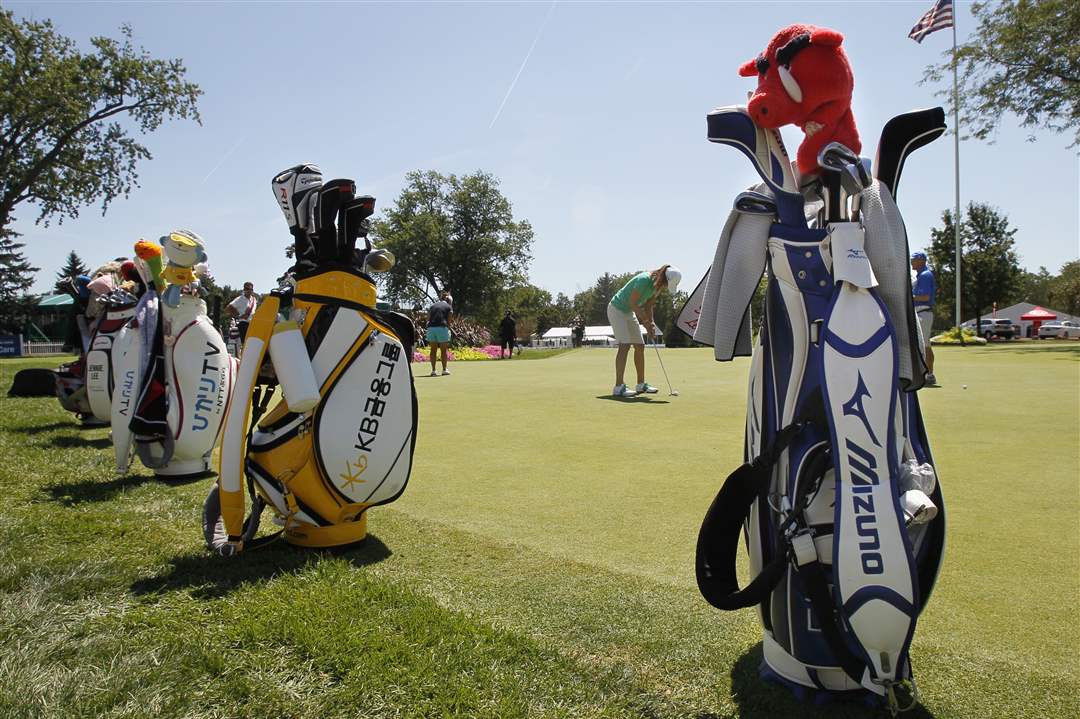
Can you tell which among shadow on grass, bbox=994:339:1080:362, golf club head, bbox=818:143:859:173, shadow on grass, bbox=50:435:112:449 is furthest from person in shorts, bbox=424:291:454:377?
shadow on grass, bbox=994:339:1080:362

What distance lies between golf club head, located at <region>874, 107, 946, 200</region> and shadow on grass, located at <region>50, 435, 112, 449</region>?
7.34m

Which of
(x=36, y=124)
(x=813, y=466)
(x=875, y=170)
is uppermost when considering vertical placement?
(x=36, y=124)

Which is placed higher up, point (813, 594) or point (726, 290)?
point (726, 290)

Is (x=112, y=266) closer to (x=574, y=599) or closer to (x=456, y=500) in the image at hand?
(x=456, y=500)

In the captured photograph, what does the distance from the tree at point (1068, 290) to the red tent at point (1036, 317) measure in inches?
364

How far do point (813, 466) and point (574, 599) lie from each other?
1263 mm

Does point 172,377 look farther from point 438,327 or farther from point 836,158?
point 438,327

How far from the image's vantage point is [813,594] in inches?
81.5

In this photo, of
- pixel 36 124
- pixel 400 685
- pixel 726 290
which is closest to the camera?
pixel 400 685

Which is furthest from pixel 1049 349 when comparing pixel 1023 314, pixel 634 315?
pixel 1023 314

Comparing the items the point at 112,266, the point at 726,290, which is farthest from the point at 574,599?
the point at 112,266

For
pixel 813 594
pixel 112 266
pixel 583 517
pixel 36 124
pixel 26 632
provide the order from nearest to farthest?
pixel 813 594 → pixel 26 632 → pixel 583 517 → pixel 112 266 → pixel 36 124

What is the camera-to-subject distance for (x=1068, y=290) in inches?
2643

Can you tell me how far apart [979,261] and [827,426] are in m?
54.0
